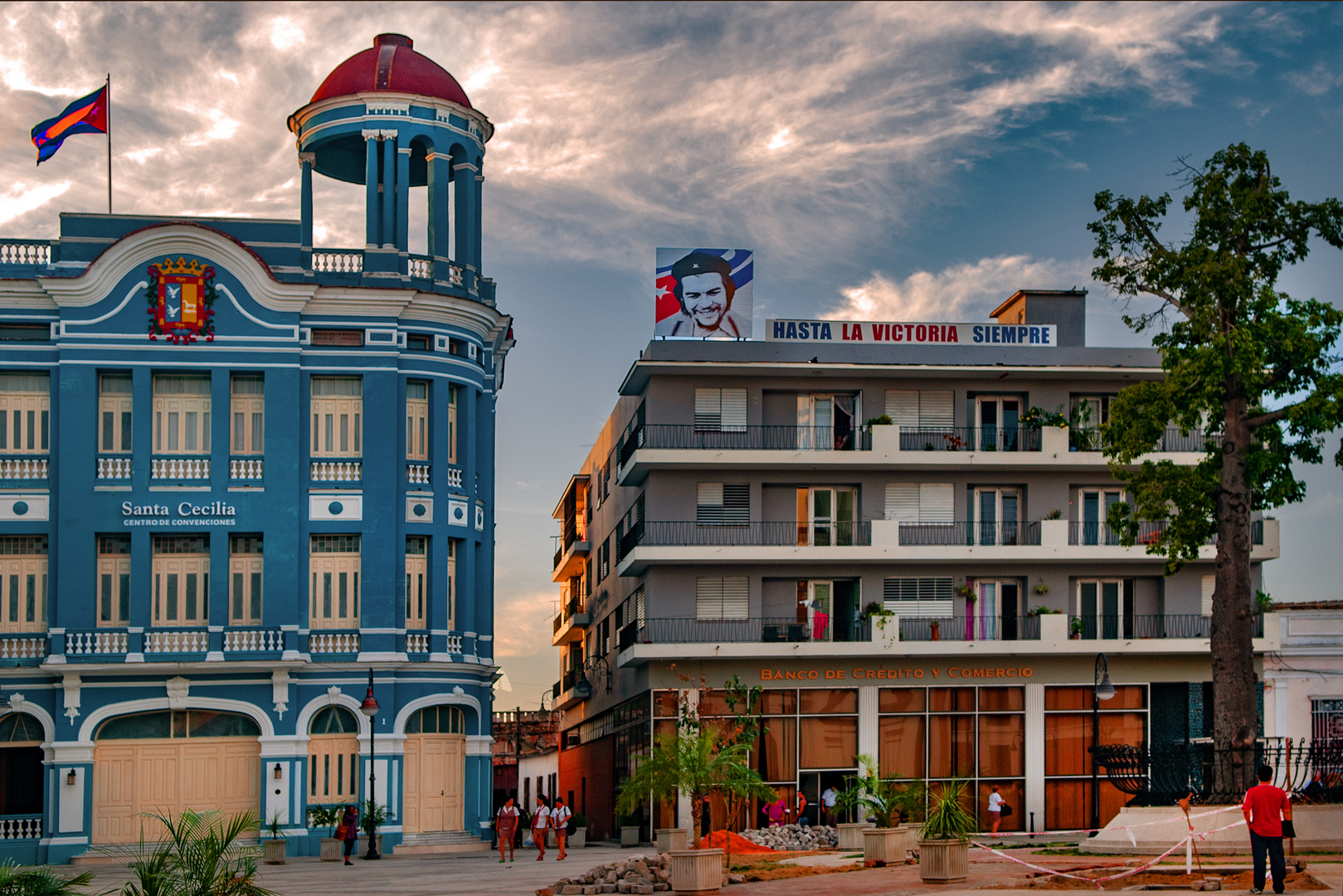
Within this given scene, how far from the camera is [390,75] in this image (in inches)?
1946

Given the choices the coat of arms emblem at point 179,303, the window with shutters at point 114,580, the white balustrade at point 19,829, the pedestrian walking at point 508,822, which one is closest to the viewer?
the pedestrian walking at point 508,822

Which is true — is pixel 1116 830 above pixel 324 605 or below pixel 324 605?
below

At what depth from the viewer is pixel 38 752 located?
44.5 meters

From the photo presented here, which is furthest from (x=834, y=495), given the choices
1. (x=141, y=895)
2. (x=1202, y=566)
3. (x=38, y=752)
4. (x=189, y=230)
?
(x=141, y=895)

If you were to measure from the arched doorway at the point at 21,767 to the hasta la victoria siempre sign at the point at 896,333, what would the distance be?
25.6 metres

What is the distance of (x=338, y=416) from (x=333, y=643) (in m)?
6.81

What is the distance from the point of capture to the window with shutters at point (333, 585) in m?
45.9

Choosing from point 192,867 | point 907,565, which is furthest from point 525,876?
point 907,565

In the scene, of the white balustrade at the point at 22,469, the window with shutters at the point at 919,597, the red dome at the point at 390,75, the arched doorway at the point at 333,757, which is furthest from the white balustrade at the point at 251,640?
the window with shutters at the point at 919,597

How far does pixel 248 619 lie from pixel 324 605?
2213 mm

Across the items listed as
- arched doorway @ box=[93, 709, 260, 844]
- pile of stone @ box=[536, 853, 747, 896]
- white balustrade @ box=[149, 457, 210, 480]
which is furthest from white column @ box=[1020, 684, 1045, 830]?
white balustrade @ box=[149, 457, 210, 480]

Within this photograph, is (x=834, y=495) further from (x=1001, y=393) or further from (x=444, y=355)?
(x=444, y=355)

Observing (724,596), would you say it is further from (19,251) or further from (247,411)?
(19,251)

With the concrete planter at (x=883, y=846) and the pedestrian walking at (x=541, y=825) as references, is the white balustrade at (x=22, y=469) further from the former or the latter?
the concrete planter at (x=883, y=846)
